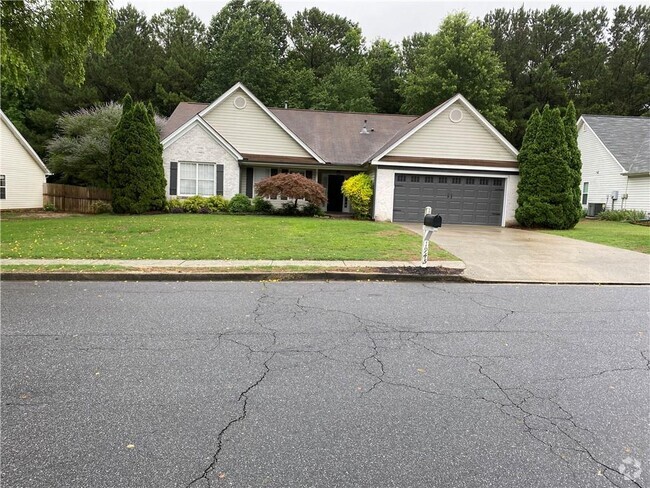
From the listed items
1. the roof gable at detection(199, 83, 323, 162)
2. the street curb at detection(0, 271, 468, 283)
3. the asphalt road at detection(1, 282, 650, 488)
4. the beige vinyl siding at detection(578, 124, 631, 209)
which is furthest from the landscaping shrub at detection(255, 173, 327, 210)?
the beige vinyl siding at detection(578, 124, 631, 209)

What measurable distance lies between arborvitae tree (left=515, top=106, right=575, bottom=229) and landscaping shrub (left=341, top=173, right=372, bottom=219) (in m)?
6.92

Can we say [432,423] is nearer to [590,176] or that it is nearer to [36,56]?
[36,56]

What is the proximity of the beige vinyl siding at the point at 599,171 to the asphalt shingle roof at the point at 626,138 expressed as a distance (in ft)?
1.21

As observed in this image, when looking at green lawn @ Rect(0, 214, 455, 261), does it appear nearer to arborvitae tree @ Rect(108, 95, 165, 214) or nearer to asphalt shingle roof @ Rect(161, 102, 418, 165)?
arborvitae tree @ Rect(108, 95, 165, 214)

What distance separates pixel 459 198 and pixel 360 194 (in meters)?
4.83

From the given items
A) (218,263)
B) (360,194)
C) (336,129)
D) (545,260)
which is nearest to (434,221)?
(545,260)

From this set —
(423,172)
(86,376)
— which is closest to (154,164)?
(423,172)

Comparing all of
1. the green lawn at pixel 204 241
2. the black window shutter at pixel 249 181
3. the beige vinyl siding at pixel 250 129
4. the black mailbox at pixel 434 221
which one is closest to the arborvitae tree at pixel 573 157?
the green lawn at pixel 204 241

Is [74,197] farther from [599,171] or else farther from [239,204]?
[599,171]

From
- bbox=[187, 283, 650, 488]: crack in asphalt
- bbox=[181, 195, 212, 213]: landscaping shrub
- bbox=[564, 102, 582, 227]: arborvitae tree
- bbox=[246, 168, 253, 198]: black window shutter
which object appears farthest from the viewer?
bbox=[246, 168, 253, 198]: black window shutter

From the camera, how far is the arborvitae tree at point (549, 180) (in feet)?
63.3

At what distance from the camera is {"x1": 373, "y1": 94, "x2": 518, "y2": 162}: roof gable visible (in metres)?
21.5

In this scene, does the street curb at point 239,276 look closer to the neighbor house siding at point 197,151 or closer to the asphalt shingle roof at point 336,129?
the neighbor house siding at point 197,151

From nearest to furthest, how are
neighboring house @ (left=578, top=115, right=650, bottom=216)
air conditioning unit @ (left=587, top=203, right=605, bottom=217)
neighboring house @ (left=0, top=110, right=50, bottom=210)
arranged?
neighboring house @ (left=0, top=110, right=50, bottom=210)
neighboring house @ (left=578, top=115, right=650, bottom=216)
air conditioning unit @ (left=587, top=203, right=605, bottom=217)
